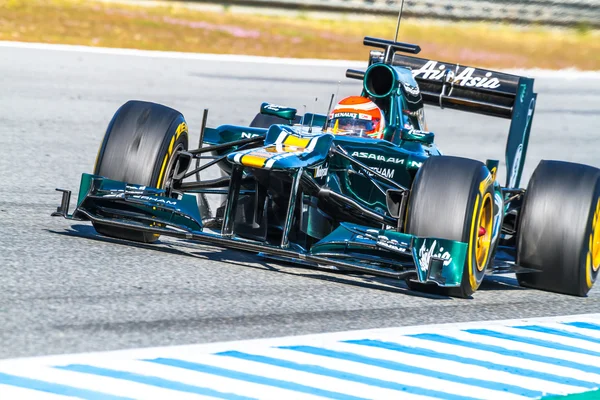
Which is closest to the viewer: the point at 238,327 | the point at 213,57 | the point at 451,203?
the point at 238,327

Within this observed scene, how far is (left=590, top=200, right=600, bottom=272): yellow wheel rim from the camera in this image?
6.84 m

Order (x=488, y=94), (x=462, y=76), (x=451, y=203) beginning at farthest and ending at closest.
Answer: (x=462, y=76)
(x=488, y=94)
(x=451, y=203)

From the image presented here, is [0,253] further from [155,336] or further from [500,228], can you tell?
[500,228]

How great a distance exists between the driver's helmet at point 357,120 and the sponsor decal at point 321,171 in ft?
2.43

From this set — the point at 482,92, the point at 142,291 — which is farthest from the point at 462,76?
the point at 142,291

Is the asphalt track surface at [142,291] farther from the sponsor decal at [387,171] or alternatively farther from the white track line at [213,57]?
the white track line at [213,57]

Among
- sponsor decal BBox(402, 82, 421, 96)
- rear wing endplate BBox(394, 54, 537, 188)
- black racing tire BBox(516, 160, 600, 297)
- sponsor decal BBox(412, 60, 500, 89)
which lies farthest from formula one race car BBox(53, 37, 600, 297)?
sponsor decal BBox(412, 60, 500, 89)

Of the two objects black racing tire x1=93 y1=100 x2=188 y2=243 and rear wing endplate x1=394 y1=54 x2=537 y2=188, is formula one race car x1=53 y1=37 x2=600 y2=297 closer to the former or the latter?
black racing tire x1=93 y1=100 x2=188 y2=243

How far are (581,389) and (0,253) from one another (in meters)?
3.24

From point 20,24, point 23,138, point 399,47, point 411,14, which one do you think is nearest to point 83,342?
point 399,47

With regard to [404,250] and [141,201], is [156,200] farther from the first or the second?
Answer: [404,250]

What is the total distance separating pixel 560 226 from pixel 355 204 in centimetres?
129

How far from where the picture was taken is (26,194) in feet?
27.9

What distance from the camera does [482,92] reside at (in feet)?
29.4
